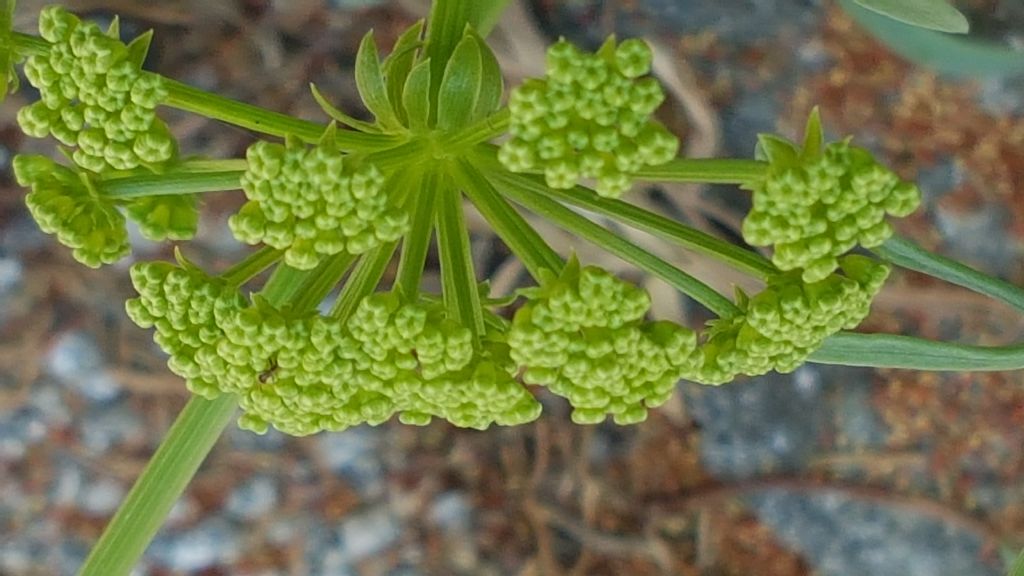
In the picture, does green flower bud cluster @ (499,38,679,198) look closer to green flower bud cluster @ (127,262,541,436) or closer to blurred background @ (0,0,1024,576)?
green flower bud cluster @ (127,262,541,436)

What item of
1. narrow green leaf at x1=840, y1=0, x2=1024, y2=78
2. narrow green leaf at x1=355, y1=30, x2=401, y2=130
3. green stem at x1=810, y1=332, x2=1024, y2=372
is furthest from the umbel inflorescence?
narrow green leaf at x1=840, y1=0, x2=1024, y2=78

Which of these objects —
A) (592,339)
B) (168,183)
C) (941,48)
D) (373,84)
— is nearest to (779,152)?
(592,339)

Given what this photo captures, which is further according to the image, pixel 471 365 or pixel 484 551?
pixel 484 551

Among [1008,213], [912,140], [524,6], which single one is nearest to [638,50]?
[524,6]

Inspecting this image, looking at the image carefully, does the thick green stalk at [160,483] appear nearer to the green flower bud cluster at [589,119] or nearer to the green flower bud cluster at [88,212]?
the green flower bud cluster at [88,212]

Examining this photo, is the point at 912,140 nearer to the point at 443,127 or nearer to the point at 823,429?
the point at 823,429

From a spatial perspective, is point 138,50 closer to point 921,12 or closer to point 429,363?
point 429,363

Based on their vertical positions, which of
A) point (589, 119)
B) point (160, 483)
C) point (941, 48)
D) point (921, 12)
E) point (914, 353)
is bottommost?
point (160, 483)

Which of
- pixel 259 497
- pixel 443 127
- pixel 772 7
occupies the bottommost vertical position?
pixel 443 127
